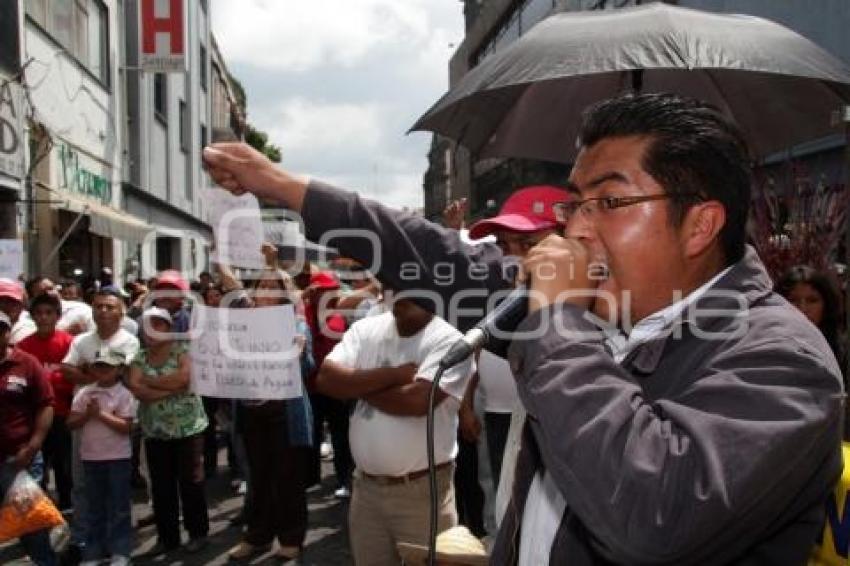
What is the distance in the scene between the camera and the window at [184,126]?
26.7 metres

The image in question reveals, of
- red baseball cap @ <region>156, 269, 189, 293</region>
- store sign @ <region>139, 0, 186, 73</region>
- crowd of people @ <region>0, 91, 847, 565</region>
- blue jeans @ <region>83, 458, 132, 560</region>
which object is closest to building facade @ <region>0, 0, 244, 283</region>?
store sign @ <region>139, 0, 186, 73</region>

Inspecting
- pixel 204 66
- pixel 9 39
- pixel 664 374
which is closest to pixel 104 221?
pixel 9 39

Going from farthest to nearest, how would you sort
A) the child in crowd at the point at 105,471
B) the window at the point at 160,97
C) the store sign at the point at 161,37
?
the window at the point at 160,97, the store sign at the point at 161,37, the child in crowd at the point at 105,471

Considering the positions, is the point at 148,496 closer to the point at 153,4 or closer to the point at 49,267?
the point at 49,267

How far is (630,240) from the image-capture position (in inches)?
54.2

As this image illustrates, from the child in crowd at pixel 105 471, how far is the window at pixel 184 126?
22.5 metres

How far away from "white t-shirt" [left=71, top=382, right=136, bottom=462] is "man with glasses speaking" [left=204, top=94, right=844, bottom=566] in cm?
434

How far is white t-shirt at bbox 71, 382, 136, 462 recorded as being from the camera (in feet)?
17.5

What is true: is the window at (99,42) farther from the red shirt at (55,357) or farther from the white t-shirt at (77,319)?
the red shirt at (55,357)

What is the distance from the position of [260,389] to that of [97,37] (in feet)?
47.7

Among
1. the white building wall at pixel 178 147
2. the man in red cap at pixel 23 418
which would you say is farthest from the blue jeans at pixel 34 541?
the white building wall at pixel 178 147

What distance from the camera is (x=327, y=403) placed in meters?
7.50

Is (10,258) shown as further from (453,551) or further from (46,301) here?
(453,551)

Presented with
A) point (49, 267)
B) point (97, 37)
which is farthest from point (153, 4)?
point (49, 267)
